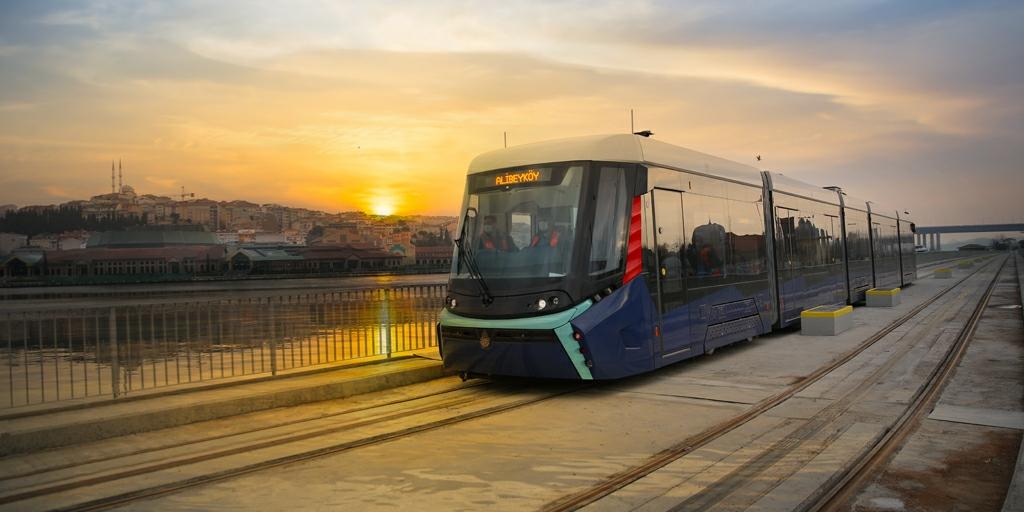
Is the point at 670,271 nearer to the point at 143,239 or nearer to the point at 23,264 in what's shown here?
the point at 143,239

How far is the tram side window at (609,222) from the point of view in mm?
9102

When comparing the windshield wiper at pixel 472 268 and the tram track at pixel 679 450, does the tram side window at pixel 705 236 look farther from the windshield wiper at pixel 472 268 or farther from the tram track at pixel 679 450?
the windshield wiper at pixel 472 268

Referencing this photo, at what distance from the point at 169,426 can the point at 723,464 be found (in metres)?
5.72

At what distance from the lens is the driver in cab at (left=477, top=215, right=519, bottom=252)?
941cm

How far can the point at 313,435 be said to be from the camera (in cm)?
733

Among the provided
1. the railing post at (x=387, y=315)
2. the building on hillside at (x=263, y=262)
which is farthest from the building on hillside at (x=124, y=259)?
the railing post at (x=387, y=315)

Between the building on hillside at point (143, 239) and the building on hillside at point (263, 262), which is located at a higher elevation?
the building on hillside at point (143, 239)

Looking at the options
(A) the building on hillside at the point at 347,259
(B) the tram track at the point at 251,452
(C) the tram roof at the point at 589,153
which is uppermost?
(A) the building on hillside at the point at 347,259

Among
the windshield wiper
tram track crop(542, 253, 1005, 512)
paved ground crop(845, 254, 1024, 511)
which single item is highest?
the windshield wiper

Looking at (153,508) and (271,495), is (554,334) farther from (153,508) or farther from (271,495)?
(153,508)

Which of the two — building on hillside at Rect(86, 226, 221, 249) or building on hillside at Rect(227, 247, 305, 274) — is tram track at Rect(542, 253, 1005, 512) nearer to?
building on hillside at Rect(227, 247, 305, 274)

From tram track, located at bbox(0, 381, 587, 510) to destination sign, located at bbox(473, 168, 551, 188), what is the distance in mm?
2794

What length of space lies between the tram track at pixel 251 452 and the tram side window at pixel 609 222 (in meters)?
1.84

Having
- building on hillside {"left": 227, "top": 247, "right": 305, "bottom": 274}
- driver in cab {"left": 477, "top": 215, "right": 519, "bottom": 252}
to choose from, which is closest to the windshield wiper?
driver in cab {"left": 477, "top": 215, "right": 519, "bottom": 252}
